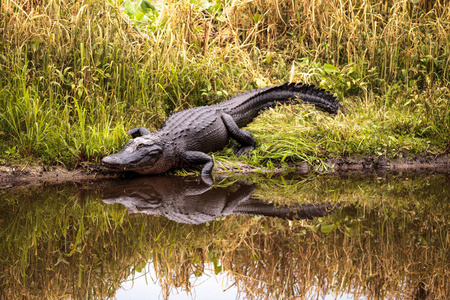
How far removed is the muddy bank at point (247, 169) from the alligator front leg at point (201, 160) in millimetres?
150

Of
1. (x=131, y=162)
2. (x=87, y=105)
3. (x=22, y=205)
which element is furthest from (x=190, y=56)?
(x=22, y=205)

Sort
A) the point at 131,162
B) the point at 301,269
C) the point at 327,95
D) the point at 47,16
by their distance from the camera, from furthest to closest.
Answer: the point at 327,95, the point at 47,16, the point at 131,162, the point at 301,269

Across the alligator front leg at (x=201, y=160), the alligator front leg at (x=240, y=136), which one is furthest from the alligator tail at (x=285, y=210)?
the alligator front leg at (x=240, y=136)

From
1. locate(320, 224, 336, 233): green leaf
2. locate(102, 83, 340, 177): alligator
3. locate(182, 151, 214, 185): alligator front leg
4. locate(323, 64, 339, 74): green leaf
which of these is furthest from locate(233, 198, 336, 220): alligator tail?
locate(323, 64, 339, 74): green leaf

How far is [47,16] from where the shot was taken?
18.1ft

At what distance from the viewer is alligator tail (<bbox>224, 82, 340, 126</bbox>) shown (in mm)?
6371

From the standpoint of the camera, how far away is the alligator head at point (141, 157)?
4902mm

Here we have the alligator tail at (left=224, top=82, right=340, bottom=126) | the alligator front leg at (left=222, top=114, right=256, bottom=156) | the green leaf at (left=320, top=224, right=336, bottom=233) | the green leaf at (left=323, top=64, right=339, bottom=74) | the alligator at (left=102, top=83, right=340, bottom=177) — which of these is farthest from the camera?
the green leaf at (left=323, top=64, right=339, bottom=74)

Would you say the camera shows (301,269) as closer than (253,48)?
Yes

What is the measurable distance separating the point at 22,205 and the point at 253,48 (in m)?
4.73

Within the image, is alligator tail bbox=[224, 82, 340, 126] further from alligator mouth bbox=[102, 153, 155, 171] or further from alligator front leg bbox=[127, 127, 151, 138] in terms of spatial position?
alligator mouth bbox=[102, 153, 155, 171]

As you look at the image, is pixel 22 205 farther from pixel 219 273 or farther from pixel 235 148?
pixel 235 148

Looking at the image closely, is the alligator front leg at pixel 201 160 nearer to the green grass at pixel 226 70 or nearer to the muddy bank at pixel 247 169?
the muddy bank at pixel 247 169

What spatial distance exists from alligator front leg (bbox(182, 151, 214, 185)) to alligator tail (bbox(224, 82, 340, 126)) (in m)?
1.15
